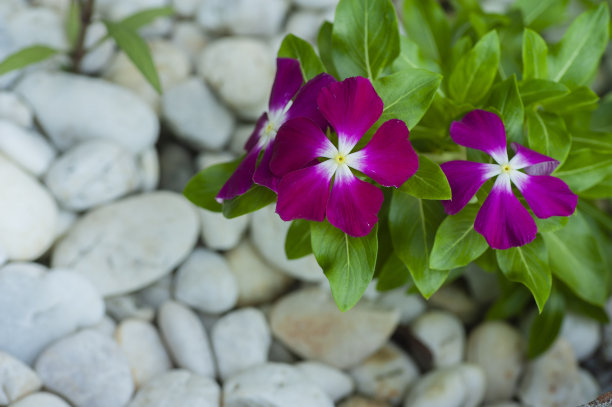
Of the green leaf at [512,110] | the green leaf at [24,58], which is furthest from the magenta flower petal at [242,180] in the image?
the green leaf at [24,58]

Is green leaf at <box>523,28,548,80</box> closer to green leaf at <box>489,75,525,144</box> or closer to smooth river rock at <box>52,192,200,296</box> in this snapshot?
green leaf at <box>489,75,525,144</box>

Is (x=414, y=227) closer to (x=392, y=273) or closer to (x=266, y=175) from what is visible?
(x=392, y=273)

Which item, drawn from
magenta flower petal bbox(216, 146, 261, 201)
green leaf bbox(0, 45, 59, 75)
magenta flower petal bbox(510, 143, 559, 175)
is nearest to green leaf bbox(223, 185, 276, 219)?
magenta flower petal bbox(216, 146, 261, 201)

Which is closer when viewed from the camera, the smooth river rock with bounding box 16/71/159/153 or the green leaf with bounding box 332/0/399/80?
the green leaf with bounding box 332/0/399/80

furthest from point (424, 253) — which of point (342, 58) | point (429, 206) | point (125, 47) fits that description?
point (125, 47)

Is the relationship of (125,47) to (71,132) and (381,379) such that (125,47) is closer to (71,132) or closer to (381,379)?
(71,132)
